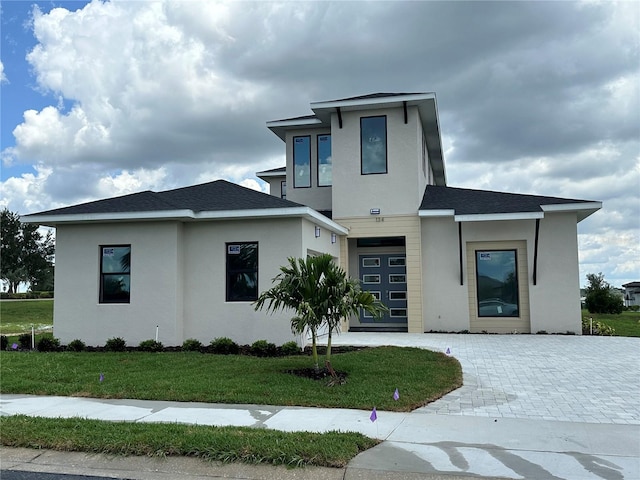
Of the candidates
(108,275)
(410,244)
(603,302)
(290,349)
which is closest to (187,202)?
(108,275)

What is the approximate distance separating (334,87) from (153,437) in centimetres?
1578

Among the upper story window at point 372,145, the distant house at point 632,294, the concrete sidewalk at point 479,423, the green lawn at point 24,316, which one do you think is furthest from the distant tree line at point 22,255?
the distant house at point 632,294

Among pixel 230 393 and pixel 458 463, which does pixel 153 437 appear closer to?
pixel 230 393

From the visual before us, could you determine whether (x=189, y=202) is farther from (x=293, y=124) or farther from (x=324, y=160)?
(x=324, y=160)


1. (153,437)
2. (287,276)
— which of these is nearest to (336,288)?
(287,276)

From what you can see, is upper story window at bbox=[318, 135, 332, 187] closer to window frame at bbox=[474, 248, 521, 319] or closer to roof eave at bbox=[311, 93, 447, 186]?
roof eave at bbox=[311, 93, 447, 186]

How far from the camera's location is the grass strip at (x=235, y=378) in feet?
25.1

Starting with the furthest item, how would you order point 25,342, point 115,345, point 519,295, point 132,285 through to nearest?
point 519,295 → point 25,342 → point 132,285 → point 115,345

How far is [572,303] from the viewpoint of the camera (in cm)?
1562

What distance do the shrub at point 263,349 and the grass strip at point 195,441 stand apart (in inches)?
217

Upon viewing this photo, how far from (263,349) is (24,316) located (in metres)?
21.2

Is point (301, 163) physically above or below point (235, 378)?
above

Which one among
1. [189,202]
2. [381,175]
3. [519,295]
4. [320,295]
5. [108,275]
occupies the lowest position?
[519,295]

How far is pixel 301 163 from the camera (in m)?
19.1
